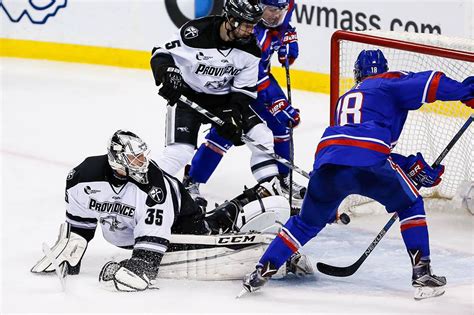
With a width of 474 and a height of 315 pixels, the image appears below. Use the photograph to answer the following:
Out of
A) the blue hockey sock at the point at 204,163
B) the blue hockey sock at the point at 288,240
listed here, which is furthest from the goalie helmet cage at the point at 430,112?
the blue hockey sock at the point at 288,240

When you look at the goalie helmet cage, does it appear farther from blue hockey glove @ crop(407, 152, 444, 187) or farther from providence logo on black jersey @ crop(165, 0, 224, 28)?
providence logo on black jersey @ crop(165, 0, 224, 28)

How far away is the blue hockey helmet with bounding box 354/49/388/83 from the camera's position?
434 cm

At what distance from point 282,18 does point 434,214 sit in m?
1.14

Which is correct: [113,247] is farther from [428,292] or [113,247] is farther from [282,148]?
[428,292]

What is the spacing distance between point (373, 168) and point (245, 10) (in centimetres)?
107

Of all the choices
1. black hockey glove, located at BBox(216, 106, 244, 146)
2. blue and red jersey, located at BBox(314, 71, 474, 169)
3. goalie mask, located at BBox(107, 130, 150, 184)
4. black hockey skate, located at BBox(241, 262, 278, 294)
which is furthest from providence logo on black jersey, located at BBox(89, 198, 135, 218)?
black hockey glove, located at BBox(216, 106, 244, 146)

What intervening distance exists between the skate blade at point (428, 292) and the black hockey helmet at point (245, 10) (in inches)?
52.3

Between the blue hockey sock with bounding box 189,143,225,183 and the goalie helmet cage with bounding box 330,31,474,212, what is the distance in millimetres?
611

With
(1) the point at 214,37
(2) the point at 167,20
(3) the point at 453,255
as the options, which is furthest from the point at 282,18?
(2) the point at 167,20

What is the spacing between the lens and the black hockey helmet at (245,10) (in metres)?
4.78

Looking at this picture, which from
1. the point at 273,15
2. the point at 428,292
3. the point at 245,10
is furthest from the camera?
the point at 273,15

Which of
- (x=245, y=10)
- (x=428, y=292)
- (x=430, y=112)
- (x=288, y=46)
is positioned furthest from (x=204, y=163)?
(x=428, y=292)

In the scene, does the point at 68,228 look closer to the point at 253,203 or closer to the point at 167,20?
the point at 253,203

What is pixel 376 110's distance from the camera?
4.11m
